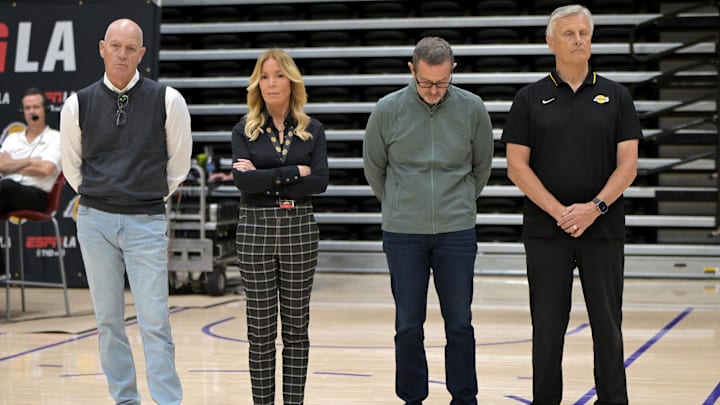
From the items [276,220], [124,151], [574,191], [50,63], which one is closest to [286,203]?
[276,220]

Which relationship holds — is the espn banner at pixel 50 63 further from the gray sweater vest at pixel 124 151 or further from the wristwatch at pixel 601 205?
the wristwatch at pixel 601 205

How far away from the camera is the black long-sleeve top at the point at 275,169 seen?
13.2 feet

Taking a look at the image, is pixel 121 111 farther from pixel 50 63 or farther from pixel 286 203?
pixel 50 63

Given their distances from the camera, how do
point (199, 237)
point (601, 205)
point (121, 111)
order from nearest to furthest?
point (601, 205) → point (121, 111) → point (199, 237)

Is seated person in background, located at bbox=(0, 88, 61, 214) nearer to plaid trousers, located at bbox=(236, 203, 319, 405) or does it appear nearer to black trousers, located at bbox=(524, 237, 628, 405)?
plaid trousers, located at bbox=(236, 203, 319, 405)

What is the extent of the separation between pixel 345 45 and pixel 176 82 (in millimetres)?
2142

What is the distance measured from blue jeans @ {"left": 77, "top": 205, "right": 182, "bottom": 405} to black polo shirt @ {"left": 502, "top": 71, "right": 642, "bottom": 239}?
148 cm

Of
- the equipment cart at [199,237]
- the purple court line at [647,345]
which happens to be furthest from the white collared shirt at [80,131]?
the equipment cart at [199,237]

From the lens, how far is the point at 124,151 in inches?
162

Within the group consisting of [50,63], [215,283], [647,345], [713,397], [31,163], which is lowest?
[215,283]

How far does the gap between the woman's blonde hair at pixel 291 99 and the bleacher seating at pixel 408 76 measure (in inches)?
282

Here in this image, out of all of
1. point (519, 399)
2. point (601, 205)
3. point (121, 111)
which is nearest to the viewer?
point (601, 205)

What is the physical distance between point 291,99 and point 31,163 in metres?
3.79

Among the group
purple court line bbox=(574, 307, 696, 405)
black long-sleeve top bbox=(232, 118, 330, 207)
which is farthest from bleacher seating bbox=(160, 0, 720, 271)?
black long-sleeve top bbox=(232, 118, 330, 207)
